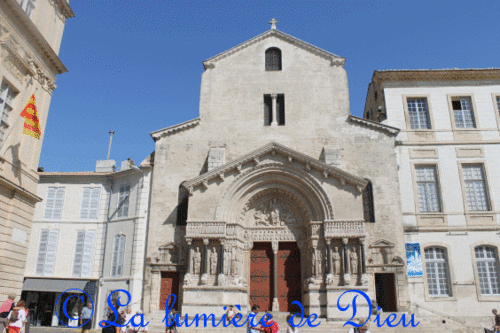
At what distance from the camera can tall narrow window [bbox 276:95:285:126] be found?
68.3ft

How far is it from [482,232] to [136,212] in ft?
49.6

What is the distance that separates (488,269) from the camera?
17.8 m

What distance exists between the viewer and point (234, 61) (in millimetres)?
21922

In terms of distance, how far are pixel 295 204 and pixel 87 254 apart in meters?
10.4

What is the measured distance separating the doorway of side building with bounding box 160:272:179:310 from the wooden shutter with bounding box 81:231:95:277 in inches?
175

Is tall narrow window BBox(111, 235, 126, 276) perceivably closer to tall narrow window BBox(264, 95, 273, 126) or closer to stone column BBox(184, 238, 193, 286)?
stone column BBox(184, 238, 193, 286)

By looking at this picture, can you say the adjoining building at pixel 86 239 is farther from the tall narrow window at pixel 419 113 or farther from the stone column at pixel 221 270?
the tall narrow window at pixel 419 113

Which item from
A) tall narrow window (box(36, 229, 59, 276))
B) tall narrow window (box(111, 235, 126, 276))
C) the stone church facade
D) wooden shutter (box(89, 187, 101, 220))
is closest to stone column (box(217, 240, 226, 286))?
the stone church facade

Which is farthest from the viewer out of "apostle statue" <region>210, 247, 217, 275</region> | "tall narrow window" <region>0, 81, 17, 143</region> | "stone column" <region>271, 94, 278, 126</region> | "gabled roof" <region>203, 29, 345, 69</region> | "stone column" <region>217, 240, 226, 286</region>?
"gabled roof" <region>203, 29, 345, 69</region>

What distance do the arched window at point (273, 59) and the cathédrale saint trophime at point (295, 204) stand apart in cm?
8

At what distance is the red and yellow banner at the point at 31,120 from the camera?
46.6 ft

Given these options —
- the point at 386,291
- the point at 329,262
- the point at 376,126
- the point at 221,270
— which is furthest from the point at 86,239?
the point at 376,126

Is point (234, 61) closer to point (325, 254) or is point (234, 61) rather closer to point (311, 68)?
point (311, 68)

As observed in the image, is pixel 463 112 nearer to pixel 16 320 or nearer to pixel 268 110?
pixel 268 110
